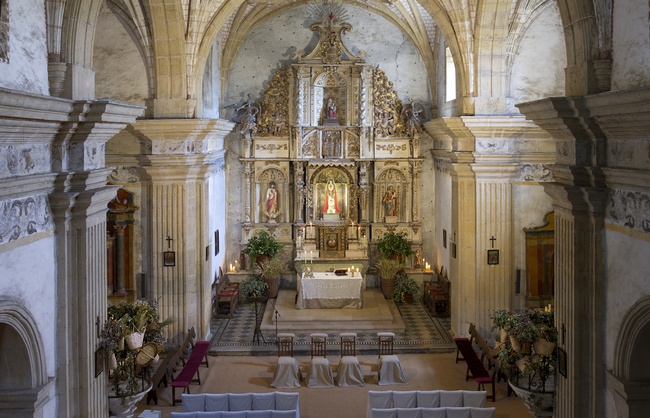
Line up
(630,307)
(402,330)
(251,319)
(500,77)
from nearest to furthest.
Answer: (630,307) < (500,77) < (402,330) < (251,319)

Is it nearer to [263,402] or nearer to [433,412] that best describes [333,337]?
[263,402]

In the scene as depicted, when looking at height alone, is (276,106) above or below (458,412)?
above

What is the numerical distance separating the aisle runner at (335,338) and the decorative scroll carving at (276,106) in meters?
6.56

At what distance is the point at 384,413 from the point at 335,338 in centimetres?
731

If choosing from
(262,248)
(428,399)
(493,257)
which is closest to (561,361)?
(428,399)

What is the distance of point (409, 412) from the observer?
38.7 ft

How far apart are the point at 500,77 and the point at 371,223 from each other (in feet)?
29.0

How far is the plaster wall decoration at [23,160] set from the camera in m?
7.34

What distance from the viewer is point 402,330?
1964 centimetres

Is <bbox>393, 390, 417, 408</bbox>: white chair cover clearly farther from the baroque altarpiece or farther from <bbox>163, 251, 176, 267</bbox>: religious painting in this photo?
the baroque altarpiece

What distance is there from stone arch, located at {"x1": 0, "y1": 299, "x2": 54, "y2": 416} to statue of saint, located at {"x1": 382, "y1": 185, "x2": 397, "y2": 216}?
56.1 feet

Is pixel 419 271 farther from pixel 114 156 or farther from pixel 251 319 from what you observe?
pixel 114 156

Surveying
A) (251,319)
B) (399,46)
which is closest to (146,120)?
(251,319)

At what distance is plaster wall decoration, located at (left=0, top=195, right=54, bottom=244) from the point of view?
7395 mm
